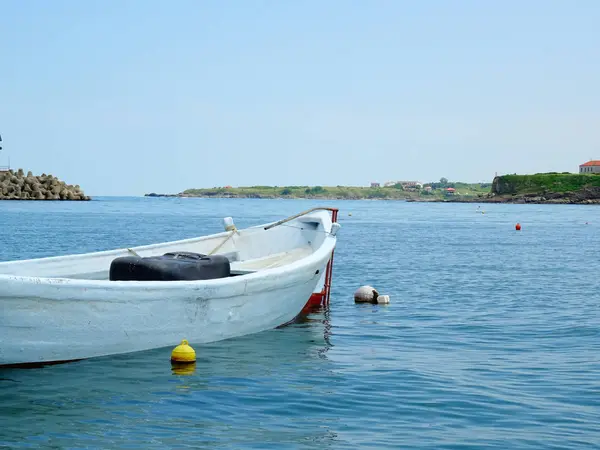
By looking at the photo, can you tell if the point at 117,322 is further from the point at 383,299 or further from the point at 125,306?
the point at 383,299

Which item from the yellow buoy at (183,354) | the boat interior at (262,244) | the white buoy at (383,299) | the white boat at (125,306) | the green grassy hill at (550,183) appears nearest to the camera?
the white boat at (125,306)

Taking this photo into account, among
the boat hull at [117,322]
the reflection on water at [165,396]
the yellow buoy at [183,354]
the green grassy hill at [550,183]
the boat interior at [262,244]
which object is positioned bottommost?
the reflection on water at [165,396]

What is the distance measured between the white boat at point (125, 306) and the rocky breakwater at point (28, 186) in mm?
118401

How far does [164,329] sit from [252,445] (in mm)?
3796

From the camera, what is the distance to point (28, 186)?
129 metres

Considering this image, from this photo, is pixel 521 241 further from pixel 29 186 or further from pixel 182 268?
pixel 29 186

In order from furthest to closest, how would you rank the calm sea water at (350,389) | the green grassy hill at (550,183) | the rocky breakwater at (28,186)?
the green grassy hill at (550,183)
the rocky breakwater at (28,186)
the calm sea water at (350,389)

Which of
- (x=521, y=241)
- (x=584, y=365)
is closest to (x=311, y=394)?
(x=584, y=365)

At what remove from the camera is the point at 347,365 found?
11859 millimetres

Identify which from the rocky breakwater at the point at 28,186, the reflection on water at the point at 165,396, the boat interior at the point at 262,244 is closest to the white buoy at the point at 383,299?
the boat interior at the point at 262,244

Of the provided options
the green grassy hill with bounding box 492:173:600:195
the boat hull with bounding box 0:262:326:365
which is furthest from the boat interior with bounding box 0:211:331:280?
the green grassy hill with bounding box 492:173:600:195

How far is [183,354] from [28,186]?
125606 mm

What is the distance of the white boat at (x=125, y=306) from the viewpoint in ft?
32.4

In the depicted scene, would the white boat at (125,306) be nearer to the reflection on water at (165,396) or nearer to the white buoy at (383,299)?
the reflection on water at (165,396)
